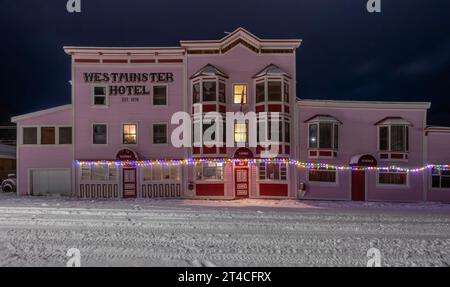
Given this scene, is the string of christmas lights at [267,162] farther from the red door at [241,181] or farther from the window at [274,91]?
the window at [274,91]

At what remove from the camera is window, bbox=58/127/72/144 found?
68.3 ft

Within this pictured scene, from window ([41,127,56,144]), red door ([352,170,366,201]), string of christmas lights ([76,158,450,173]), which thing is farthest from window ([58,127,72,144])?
red door ([352,170,366,201])

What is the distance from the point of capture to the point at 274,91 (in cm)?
2005

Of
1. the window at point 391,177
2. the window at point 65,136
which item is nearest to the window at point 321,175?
the window at point 391,177

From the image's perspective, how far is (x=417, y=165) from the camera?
19969 mm

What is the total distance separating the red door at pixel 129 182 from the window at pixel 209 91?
7.45 meters

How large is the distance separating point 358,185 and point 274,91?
29.5ft

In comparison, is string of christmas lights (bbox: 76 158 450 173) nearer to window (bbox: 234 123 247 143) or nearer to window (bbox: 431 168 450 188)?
window (bbox: 431 168 450 188)

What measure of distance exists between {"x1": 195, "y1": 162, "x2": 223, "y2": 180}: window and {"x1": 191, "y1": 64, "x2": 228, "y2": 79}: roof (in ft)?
20.8

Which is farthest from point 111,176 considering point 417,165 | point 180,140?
point 417,165

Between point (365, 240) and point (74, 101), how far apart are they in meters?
20.4

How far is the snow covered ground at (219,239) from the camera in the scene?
22.5 feet

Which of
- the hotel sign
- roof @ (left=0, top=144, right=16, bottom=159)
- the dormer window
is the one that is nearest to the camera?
the dormer window

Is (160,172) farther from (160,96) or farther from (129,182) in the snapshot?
(160,96)
